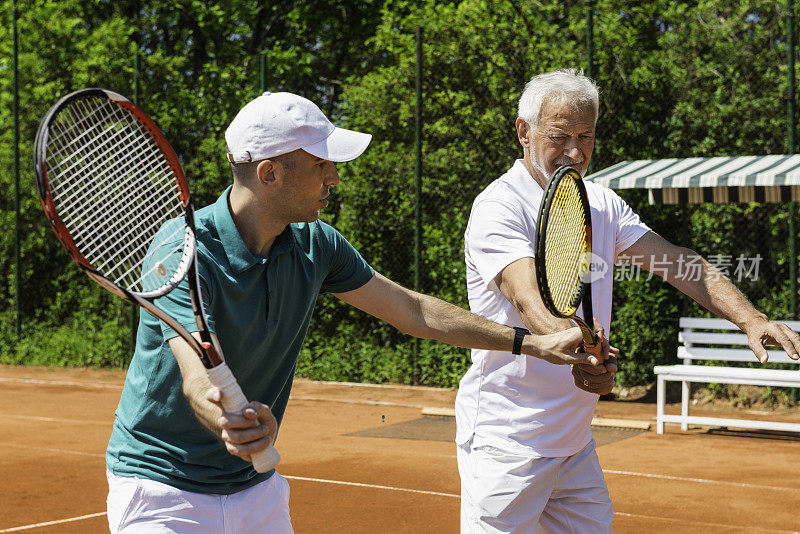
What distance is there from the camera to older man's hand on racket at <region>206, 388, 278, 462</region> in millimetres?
1990

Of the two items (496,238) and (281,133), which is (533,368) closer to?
(496,238)

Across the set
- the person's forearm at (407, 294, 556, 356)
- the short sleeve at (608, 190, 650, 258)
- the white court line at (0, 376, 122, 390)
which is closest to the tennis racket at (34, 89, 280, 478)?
the person's forearm at (407, 294, 556, 356)

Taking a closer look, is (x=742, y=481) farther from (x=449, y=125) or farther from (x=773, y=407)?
(x=449, y=125)

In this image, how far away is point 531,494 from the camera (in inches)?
116

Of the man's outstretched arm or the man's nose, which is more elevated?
the man's nose

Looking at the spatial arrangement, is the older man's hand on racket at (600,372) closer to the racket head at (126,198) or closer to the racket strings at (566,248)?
the racket strings at (566,248)

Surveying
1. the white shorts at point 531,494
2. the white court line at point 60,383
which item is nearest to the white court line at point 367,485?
the white shorts at point 531,494

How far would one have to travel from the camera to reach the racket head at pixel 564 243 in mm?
2639

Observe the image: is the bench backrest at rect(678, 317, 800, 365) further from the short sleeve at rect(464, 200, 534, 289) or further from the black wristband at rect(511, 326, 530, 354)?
the black wristband at rect(511, 326, 530, 354)

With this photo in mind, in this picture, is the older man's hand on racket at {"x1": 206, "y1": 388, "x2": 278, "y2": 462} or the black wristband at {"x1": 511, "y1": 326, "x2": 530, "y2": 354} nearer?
the older man's hand on racket at {"x1": 206, "y1": 388, "x2": 278, "y2": 462}

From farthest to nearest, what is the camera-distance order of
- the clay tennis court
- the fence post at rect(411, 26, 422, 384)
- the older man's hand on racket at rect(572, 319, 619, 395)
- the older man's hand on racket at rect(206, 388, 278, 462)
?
the fence post at rect(411, 26, 422, 384) → the clay tennis court → the older man's hand on racket at rect(572, 319, 619, 395) → the older man's hand on racket at rect(206, 388, 278, 462)

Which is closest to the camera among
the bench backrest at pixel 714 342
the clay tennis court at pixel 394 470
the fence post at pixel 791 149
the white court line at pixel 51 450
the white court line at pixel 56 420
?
the clay tennis court at pixel 394 470

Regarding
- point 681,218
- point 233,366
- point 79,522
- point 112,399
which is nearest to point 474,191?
point 681,218

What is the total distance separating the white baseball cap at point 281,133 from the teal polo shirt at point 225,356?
0.19m
